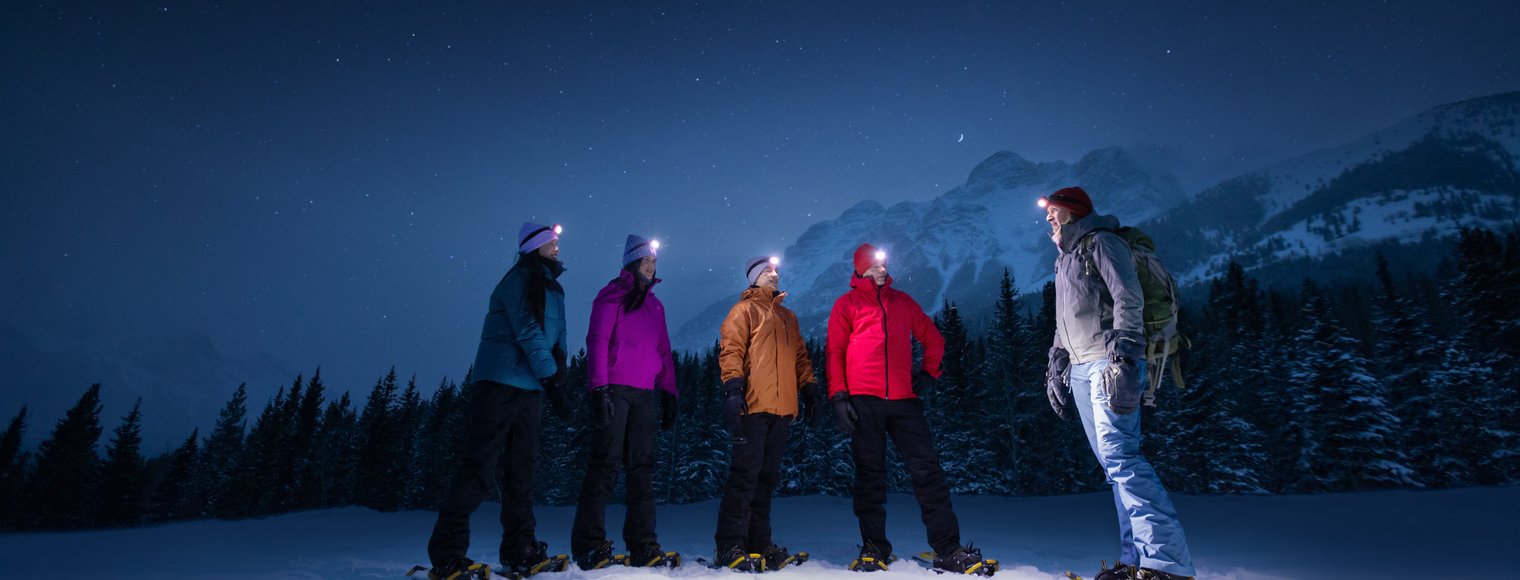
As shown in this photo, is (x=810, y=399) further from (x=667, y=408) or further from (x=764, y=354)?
(x=667, y=408)

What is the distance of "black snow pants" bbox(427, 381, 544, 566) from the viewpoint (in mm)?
4406

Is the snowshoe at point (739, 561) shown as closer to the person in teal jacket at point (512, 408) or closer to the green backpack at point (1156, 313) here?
the person in teal jacket at point (512, 408)

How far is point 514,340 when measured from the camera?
497cm

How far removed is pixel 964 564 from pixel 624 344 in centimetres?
327

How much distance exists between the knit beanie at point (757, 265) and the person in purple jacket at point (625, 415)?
1094mm

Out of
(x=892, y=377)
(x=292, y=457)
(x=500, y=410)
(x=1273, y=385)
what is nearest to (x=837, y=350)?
(x=892, y=377)

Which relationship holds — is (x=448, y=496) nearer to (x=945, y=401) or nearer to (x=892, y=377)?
(x=892, y=377)

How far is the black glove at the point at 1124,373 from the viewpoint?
3896mm

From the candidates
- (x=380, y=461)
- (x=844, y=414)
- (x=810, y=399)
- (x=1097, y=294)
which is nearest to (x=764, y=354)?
(x=810, y=399)

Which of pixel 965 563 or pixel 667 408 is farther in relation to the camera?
pixel 667 408

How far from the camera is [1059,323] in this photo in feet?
15.7

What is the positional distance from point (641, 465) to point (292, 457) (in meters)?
70.9

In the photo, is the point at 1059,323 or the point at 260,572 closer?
the point at 260,572

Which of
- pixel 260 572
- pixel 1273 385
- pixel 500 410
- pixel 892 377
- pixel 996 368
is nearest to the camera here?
pixel 260 572
